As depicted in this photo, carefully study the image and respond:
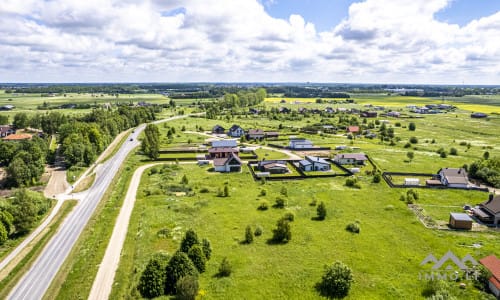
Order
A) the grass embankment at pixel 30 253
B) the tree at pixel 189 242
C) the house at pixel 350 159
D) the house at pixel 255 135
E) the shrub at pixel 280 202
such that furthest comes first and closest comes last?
1. the house at pixel 255 135
2. the house at pixel 350 159
3. the shrub at pixel 280 202
4. the tree at pixel 189 242
5. the grass embankment at pixel 30 253

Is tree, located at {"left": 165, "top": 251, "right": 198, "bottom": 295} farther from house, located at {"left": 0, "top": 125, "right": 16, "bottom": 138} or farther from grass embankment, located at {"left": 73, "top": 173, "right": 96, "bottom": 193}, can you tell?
house, located at {"left": 0, "top": 125, "right": 16, "bottom": 138}

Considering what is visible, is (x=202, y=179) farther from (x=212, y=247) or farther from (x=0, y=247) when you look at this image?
(x=0, y=247)

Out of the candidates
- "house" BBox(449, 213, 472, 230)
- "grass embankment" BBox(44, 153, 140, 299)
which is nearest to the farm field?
"house" BBox(449, 213, 472, 230)

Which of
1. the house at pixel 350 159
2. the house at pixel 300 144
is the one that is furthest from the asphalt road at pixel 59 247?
the house at pixel 350 159

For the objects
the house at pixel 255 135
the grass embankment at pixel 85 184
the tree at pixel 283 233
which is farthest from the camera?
the house at pixel 255 135

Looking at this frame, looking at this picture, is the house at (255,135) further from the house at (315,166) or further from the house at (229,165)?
the house at (315,166)

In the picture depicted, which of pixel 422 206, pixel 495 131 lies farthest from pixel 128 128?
pixel 495 131

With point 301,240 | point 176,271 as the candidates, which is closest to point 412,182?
point 301,240

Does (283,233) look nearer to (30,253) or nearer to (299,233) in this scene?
(299,233)
